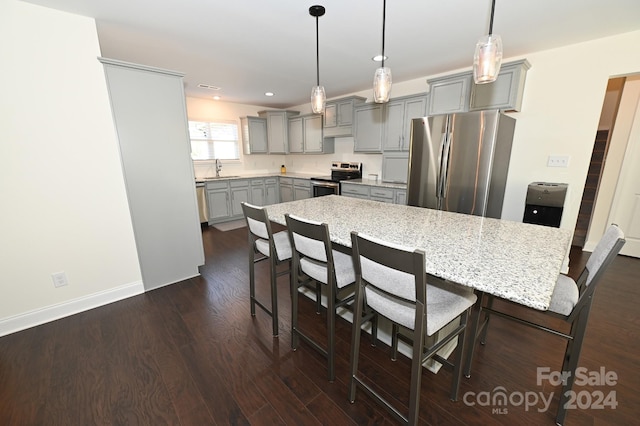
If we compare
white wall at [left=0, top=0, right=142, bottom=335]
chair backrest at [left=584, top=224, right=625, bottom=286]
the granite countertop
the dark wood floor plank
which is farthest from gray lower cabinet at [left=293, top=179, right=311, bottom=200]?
chair backrest at [left=584, top=224, right=625, bottom=286]

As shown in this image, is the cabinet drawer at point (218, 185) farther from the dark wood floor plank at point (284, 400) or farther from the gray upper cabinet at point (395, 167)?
the dark wood floor plank at point (284, 400)

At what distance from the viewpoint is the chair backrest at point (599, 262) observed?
110 cm

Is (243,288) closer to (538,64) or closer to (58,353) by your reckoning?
(58,353)

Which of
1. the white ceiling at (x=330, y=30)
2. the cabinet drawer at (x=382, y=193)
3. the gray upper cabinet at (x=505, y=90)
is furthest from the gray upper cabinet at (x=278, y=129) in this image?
the gray upper cabinet at (x=505, y=90)

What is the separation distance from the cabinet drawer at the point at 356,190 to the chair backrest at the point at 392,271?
304 centimetres

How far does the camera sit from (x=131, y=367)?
5.59ft

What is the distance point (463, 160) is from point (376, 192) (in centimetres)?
139

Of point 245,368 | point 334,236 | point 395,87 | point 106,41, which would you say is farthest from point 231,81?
point 245,368

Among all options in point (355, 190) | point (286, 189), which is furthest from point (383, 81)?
point (286, 189)

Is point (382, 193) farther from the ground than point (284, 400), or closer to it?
farther from the ground

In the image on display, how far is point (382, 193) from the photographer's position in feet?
13.0

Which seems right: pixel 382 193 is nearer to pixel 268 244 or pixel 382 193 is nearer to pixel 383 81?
pixel 383 81

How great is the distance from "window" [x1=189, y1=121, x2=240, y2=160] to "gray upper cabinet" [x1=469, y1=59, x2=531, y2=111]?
4.60 meters

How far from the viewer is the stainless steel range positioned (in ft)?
15.5
